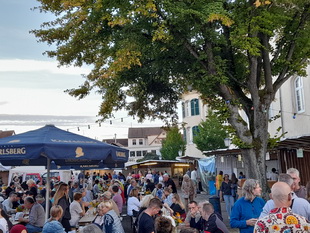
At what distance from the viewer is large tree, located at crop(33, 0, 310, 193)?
13078 millimetres

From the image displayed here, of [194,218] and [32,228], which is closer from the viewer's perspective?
[194,218]

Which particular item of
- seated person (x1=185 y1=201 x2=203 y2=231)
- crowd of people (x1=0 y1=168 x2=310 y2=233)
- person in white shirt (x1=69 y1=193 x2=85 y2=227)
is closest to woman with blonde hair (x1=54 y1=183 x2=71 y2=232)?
crowd of people (x1=0 y1=168 x2=310 y2=233)

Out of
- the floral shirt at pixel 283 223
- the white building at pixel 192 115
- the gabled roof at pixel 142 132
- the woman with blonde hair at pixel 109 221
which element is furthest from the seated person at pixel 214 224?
the gabled roof at pixel 142 132

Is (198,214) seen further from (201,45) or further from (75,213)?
(201,45)

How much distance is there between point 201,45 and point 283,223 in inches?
465

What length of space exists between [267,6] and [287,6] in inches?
29.1

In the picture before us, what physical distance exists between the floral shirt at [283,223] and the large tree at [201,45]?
9.25 m

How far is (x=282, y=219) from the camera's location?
3781 millimetres

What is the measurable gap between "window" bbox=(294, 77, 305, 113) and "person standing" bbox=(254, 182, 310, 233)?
19352mm

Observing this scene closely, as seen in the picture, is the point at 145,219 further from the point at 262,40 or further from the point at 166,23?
the point at 262,40

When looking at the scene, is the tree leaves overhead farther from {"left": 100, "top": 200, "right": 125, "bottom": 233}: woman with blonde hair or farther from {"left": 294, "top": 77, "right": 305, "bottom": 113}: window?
{"left": 294, "top": 77, "right": 305, "bottom": 113}: window

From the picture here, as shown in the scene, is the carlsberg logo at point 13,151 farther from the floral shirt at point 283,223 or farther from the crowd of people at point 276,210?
the floral shirt at point 283,223

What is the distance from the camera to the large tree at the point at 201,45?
1308 centimetres

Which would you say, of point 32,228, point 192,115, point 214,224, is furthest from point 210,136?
point 214,224
